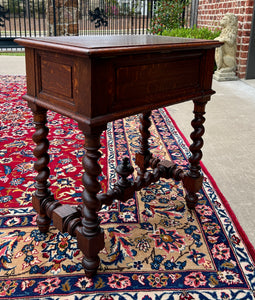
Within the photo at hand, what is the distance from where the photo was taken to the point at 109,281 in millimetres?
1410

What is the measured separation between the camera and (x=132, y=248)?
63.9 inches

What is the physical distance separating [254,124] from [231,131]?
0.37m

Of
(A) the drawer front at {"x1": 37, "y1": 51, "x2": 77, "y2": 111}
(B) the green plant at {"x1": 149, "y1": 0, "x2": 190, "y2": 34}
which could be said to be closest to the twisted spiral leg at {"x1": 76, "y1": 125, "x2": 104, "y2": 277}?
(A) the drawer front at {"x1": 37, "y1": 51, "x2": 77, "y2": 111}

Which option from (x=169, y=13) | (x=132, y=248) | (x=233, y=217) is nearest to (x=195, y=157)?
(x=233, y=217)

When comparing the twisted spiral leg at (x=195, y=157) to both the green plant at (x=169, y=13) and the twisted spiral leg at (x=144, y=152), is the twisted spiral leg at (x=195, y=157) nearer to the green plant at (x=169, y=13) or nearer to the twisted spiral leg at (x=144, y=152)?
the twisted spiral leg at (x=144, y=152)

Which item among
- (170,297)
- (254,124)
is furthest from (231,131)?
(170,297)

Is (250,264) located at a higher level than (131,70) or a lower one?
lower

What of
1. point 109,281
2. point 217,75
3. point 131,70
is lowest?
point 109,281

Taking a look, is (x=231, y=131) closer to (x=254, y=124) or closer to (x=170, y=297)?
(x=254, y=124)

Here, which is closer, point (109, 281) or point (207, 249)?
point (109, 281)

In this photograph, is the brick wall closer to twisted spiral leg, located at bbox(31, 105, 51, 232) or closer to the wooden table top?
the wooden table top

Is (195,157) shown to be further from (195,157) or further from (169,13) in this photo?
(169,13)

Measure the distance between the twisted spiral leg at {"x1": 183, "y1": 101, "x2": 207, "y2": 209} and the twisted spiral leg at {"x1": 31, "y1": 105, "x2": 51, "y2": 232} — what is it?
767 mm

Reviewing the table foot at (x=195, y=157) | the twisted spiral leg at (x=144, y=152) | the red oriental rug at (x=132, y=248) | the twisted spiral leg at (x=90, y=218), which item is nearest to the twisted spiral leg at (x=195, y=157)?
the table foot at (x=195, y=157)
